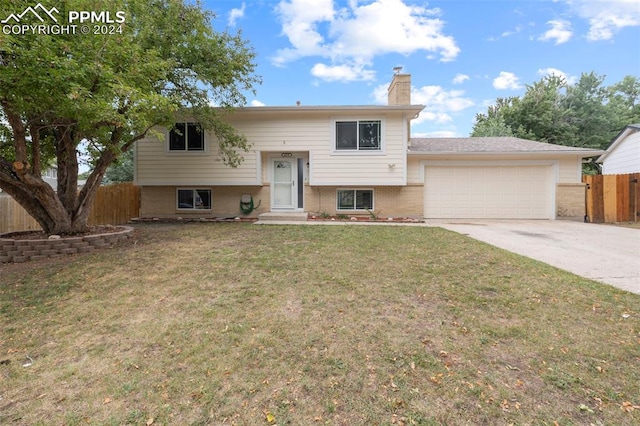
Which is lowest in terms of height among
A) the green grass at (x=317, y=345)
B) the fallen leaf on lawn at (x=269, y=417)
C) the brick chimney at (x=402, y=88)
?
the fallen leaf on lawn at (x=269, y=417)

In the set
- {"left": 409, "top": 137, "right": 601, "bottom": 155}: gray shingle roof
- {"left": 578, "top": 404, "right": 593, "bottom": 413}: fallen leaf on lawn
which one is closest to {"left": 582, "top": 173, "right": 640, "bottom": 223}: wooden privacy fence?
{"left": 409, "top": 137, "right": 601, "bottom": 155}: gray shingle roof

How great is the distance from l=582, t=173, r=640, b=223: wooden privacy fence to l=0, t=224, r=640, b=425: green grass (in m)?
9.59

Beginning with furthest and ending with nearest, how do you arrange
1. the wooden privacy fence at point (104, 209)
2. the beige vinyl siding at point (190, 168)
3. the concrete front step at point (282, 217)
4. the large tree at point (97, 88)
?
the beige vinyl siding at point (190, 168) < the concrete front step at point (282, 217) < the wooden privacy fence at point (104, 209) < the large tree at point (97, 88)

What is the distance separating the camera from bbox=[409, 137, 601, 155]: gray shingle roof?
11.6 m

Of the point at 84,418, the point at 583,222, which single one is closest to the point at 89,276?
the point at 84,418

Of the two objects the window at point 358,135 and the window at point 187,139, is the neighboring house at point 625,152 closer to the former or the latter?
the window at point 358,135

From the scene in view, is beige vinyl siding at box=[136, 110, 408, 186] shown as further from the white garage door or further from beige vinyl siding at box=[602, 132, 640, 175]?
beige vinyl siding at box=[602, 132, 640, 175]

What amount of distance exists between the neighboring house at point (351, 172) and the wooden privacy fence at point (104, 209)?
0.60m

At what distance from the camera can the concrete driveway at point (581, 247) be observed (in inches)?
183

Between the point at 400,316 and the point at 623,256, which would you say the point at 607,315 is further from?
the point at 623,256

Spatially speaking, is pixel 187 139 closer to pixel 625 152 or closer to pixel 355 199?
pixel 355 199

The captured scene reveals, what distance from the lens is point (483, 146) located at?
12.6 m

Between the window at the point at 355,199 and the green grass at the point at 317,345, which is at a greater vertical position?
the window at the point at 355,199

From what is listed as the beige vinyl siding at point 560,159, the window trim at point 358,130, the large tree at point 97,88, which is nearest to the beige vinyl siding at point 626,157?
the beige vinyl siding at point 560,159
